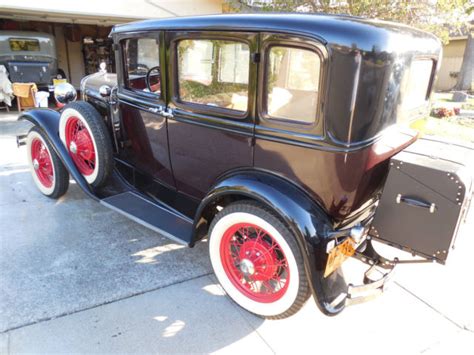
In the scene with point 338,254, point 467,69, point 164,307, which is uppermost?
point 467,69

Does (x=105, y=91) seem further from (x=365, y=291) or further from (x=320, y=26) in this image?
(x=365, y=291)

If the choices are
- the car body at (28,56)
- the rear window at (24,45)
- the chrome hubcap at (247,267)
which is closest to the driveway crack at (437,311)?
the chrome hubcap at (247,267)

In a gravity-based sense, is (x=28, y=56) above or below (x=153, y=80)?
below

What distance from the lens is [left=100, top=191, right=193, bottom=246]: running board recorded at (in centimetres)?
257

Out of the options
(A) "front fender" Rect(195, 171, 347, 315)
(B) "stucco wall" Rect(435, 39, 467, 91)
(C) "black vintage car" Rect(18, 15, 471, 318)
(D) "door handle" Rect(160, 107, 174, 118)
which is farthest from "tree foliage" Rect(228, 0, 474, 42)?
(B) "stucco wall" Rect(435, 39, 467, 91)

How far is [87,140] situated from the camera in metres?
3.28

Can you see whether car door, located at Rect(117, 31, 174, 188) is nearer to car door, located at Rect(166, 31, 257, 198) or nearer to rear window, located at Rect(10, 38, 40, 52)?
car door, located at Rect(166, 31, 257, 198)

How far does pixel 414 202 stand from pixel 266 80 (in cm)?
106

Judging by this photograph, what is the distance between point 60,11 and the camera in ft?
28.5

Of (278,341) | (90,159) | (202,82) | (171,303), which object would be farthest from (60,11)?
(278,341)

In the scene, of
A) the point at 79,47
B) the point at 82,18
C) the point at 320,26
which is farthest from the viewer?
the point at 79,47

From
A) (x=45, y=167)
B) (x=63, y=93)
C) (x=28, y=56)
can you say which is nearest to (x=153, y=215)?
(x=45, y=167)

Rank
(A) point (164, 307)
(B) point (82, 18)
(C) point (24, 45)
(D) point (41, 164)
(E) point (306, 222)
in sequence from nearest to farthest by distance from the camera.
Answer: (E) point (306, 222), (A) point (164, 307), (D) point (41, 164), (C) point (24, 45), (B) point (82, 18)

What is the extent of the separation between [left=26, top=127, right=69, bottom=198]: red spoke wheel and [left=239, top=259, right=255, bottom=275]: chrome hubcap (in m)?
2.26
